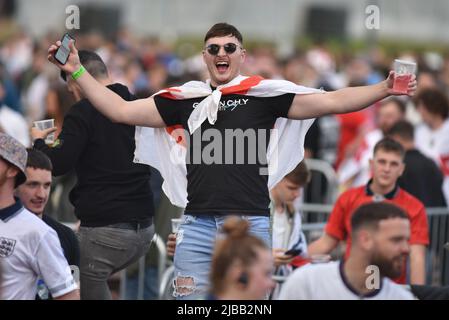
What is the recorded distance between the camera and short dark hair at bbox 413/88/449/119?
508 inches

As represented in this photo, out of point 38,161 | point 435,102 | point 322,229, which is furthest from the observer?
point 435,102

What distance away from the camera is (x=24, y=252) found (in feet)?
21.1

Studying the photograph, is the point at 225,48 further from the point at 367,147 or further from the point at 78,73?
the point at 367,147

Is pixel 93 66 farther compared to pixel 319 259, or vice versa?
pixel 319 259

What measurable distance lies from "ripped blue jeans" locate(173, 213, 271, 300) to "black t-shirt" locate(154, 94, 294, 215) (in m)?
0.06

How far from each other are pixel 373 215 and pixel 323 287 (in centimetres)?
46

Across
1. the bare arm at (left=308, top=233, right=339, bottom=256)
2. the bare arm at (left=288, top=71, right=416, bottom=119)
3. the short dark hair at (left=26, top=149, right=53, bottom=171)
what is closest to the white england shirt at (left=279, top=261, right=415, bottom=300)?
the bare arm at (left=288, top=71, right=416, bottom=119)

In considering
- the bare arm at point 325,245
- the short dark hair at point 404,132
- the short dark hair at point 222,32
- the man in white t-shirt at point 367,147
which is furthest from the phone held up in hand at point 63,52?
the man in white t-shirt at point 367,147

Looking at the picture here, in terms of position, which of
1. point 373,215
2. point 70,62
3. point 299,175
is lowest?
point 373,215

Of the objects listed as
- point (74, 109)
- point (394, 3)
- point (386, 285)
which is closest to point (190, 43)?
point (394, 3)

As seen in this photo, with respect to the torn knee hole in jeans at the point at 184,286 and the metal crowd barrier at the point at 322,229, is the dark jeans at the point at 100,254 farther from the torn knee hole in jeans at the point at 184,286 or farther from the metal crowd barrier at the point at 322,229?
the metal crowd barrier at the point at 322,229

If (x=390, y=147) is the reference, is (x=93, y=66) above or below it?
above

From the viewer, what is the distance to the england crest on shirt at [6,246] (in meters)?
6.41

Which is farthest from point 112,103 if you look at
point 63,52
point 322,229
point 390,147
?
point 322,229
